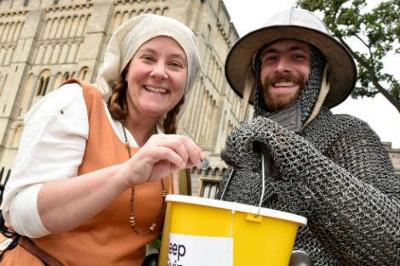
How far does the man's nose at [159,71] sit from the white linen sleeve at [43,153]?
11.2 inches

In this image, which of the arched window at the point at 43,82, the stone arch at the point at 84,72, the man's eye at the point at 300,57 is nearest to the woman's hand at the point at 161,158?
the man's eye at the point at 300,57

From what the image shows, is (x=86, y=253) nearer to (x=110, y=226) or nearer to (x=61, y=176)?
(x=110, y=226)

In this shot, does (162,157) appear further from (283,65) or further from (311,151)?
(283,65)

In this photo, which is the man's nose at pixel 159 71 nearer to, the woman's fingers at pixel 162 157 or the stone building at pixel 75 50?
the woman's fingers at pixel 162 157

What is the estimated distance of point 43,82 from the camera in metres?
30.0

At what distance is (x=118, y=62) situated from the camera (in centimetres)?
184

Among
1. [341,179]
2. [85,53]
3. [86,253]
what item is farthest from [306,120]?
[85,53]

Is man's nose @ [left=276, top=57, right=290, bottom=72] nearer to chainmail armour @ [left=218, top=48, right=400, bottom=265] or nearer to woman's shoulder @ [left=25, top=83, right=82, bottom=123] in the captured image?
chainmail armour @ [left=218, top=48, right=400, bottom=265]

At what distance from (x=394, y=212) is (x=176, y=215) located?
699 mm

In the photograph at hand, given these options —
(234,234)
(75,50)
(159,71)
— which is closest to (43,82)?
(75,50)

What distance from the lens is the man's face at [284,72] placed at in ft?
6.55

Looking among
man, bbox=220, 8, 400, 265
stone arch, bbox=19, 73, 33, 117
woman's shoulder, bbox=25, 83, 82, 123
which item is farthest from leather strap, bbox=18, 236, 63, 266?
stone arch, bbox=19, 73, 33, 117

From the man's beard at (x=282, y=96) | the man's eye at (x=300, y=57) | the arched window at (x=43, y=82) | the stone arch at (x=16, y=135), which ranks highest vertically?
the arched window at (x=43, y=82)

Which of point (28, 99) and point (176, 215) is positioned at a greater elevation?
point (28, 99)
